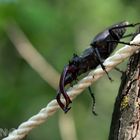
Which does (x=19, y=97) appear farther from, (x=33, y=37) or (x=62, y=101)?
(x=62, y=101)

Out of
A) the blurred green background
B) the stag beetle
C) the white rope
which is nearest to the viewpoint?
the white rope

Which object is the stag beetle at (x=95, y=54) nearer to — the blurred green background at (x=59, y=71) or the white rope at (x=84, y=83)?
the white rope at (x=84, y=83)

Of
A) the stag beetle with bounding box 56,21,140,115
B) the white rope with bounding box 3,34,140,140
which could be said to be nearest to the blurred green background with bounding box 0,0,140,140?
the stag beetle with bounding box 56,21,140,115

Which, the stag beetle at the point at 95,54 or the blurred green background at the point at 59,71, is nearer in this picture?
the stag beetle at the point at 95,54

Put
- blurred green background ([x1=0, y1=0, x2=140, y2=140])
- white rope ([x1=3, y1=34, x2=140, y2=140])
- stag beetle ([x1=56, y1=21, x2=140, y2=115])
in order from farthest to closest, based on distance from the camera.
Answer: blurred green background ([x1=0, y1=0, x2=140, y2=140]) → stag beetle ([x1=56, y1=21, x2=140, y2=115]) → white rope ([x1=3, y1=34, x2=140, y2=140])

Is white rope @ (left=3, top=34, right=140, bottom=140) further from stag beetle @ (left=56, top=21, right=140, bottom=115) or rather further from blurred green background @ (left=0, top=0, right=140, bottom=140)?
blurred green background @ (left=0, top=0, right=140, bottom=140)

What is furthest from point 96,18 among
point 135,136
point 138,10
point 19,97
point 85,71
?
point 135,136

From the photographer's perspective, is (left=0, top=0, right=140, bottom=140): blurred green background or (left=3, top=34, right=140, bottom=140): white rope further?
(left=0, top=0, right=140, bottom=140): blurred green background

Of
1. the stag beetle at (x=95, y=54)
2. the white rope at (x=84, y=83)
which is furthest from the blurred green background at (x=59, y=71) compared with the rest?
the white rope at (x=84, y=83)
